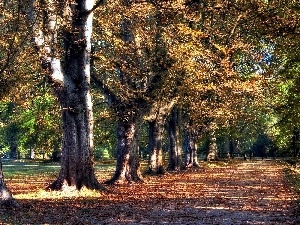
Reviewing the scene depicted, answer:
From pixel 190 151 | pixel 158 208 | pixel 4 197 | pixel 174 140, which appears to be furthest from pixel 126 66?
pixel 190 151

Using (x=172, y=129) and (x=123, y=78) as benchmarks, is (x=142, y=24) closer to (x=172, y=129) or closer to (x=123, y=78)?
(x=123, y=78)

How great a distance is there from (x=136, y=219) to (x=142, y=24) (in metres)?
15.5

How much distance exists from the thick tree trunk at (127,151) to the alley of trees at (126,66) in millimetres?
58

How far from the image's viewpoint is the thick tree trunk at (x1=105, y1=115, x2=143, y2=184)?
2670 centimetres

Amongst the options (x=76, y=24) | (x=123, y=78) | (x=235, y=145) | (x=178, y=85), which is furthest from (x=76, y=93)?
(x=235, y=145)

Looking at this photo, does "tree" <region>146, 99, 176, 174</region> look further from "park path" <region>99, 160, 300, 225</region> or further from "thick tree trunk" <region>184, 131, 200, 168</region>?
"thick tree trunk" <region>184, 131, 200, 168</region>

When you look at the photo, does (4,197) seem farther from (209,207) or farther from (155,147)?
(155,147)

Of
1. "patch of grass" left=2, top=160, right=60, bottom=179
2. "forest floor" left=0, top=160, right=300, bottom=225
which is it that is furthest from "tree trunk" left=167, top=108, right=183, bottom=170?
"forest floor" left=0, top=160, right=300, bottom=225

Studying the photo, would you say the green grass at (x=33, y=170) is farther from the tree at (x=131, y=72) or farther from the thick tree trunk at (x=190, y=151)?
the tree at (x=131, y=72)

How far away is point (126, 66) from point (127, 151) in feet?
15.7

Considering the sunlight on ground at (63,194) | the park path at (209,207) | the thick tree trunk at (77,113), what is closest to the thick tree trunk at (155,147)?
the park path at (209,207)

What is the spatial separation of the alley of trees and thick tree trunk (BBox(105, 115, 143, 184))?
6 cm

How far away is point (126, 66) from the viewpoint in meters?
26.4

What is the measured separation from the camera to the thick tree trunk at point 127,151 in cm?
2670
